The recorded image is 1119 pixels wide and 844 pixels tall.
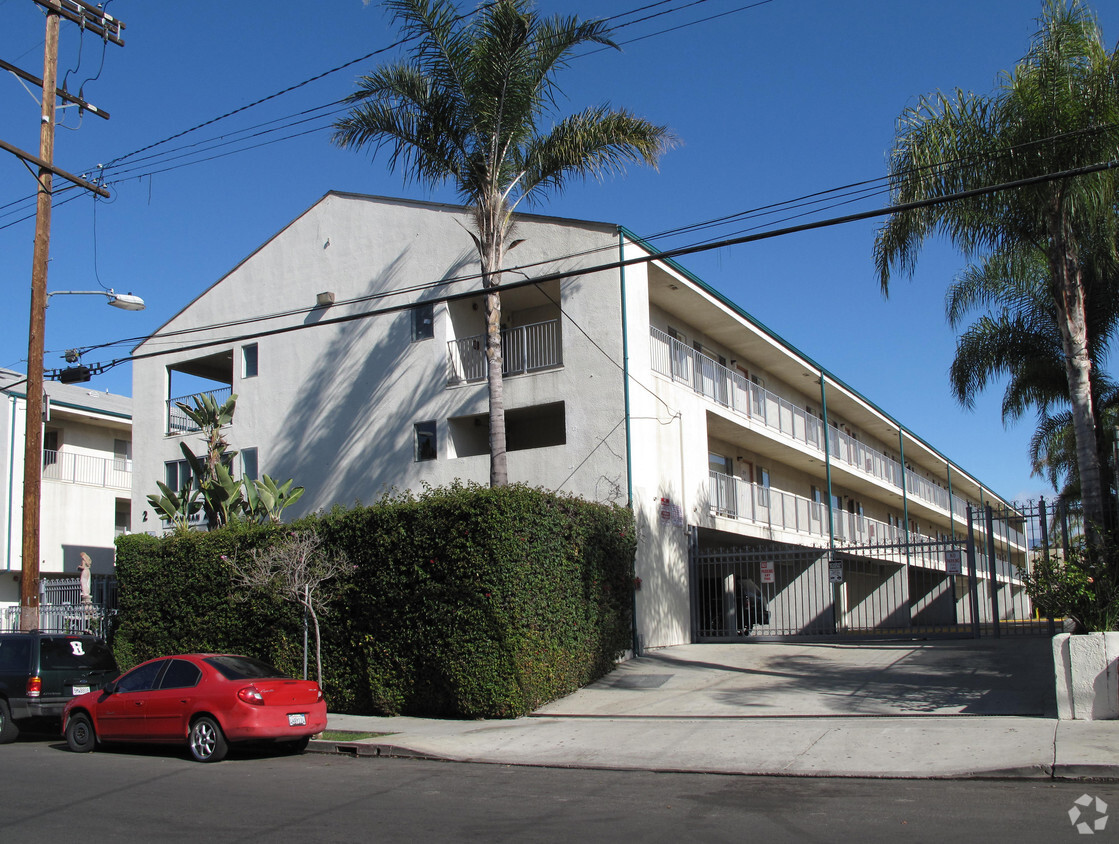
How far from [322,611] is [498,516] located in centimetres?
387

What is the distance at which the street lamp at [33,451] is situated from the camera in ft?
56.0

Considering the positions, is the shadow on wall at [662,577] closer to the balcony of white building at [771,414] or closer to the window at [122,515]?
the balcony of white building at [771,414]

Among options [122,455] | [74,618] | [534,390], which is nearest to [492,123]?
[534,390]

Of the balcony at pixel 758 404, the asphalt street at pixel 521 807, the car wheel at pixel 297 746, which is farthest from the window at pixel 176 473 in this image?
the asphalt street at pixel 521 807

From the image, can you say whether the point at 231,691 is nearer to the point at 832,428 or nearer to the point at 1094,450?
the point at 1094,450

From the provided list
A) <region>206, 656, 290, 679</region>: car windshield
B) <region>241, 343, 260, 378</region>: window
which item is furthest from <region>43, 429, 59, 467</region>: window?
<region>206, 656, 290, 679</region>: car windshield

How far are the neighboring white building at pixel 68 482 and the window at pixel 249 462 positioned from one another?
6879 mm

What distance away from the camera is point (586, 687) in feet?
53.4

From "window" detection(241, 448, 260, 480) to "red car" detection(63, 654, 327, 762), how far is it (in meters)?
12.4

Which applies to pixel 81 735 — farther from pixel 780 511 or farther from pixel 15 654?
pixel 780 511

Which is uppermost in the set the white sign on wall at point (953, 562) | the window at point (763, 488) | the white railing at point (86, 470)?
the white railing at point (86, 470)

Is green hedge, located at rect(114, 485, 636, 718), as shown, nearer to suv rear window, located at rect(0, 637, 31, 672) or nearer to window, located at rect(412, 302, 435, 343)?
suv rear window, located at rect(0, 637, 31, 672)

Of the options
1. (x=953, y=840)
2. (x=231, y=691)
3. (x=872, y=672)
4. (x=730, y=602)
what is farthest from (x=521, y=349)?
(x=953, y=840)

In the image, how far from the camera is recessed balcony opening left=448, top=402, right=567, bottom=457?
22141 millimetres
